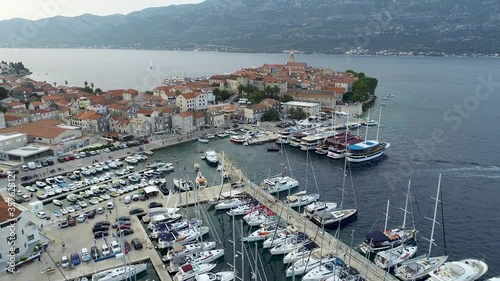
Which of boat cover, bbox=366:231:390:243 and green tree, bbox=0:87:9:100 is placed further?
green tree, bbox=0:87:9:100

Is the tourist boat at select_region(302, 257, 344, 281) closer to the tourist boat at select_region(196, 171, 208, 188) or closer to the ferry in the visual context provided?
the tourist boat at select_region(196, 171, 208, 188)

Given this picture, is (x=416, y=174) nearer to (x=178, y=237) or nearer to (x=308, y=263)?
(x=308, y=263)

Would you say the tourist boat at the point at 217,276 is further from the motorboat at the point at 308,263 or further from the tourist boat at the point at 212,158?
the tourist boat at the point at 212,158

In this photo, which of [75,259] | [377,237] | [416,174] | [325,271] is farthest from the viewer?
[416,174]

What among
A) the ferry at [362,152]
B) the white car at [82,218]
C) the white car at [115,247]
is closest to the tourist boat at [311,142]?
the ferry at [362,152]

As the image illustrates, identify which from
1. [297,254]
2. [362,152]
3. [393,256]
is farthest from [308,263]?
[362,152]

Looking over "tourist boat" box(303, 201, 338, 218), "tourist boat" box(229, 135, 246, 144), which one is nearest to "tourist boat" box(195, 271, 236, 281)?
"tourist boat" box(303, 201, 338, 218)
